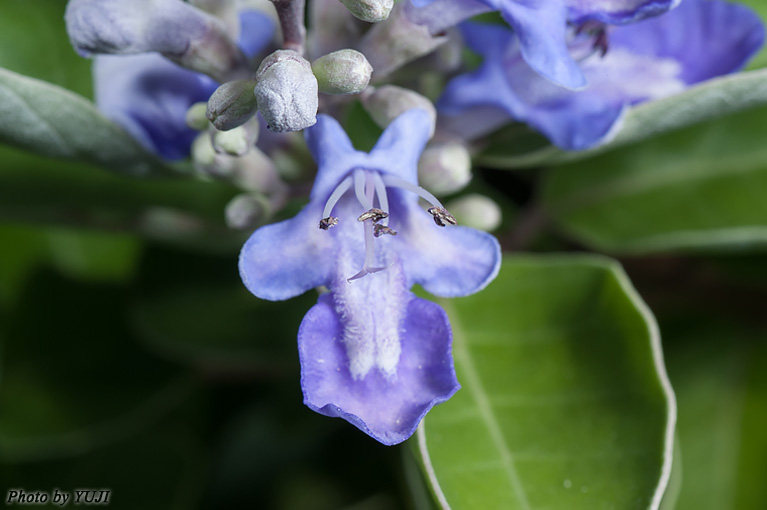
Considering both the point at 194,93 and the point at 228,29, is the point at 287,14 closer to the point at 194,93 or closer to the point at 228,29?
the point at 228,29

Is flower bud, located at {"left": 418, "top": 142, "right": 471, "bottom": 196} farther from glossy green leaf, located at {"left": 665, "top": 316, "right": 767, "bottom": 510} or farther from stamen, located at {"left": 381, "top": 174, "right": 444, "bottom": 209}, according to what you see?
glossy green leaf, located at {"left": 665, "top": 316, "right": 767, "bottom": 510}

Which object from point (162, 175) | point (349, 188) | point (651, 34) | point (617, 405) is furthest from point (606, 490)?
point (162, 175)

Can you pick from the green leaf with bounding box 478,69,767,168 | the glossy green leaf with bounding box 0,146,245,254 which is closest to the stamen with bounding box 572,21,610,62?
the green leaf with bounding box 478,69,767,168

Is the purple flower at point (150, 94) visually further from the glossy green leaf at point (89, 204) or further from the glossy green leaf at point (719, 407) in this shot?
the glossy green leaf at point (719, 407)

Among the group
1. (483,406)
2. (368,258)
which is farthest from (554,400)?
(368,258)

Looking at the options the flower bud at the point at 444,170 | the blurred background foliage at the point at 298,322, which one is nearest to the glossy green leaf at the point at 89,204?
the blurred background foliage at the point at 298,322

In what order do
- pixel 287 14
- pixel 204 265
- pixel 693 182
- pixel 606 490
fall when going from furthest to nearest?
1. pixel 204 265
2. pixel 693 182
3. pixel 606 490
4. pixel 287 14
